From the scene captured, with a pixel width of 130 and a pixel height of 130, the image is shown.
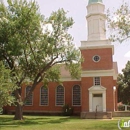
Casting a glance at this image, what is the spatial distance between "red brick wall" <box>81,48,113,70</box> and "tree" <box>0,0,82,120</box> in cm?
464

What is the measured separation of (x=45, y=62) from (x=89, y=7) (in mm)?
11451

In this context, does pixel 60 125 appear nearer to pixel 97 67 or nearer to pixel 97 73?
pixel 97 73

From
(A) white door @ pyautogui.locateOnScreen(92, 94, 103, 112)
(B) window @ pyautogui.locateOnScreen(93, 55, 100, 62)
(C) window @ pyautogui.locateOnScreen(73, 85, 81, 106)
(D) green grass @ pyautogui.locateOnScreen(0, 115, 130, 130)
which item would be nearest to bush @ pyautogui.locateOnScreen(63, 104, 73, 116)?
A: (C) window @ pyautogui.locateOnScreen(73, 85, 81, 106)

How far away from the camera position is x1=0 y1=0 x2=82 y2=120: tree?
79.5 ft

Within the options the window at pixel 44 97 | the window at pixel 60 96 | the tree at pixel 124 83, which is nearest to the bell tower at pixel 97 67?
the window at pixel 60 96

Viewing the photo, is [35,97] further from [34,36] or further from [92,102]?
[34,36]

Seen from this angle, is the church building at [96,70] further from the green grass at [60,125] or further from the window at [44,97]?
the green grass at [60,125]

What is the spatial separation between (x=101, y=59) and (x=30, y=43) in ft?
37.2

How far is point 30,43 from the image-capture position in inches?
992

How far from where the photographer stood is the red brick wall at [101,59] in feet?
105

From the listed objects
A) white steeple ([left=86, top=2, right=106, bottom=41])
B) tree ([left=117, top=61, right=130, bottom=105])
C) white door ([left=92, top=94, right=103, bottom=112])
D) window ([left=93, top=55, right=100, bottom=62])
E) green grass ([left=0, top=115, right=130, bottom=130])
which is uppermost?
white steeple ([left=86, top=2, right=106, bottom=41])

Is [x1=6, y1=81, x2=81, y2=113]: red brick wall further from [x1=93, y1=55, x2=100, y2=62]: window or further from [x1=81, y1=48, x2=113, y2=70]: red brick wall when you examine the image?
[x1=93, y1=55, x2=100, y2=62]: window

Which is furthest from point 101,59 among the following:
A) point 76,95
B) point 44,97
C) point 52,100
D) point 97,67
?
point 44,97

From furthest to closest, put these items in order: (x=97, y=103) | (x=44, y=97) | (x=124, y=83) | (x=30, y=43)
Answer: (x=124, y=83)
(x=44, y=97)
(x=97, y=103)
(x=30, y=43)
